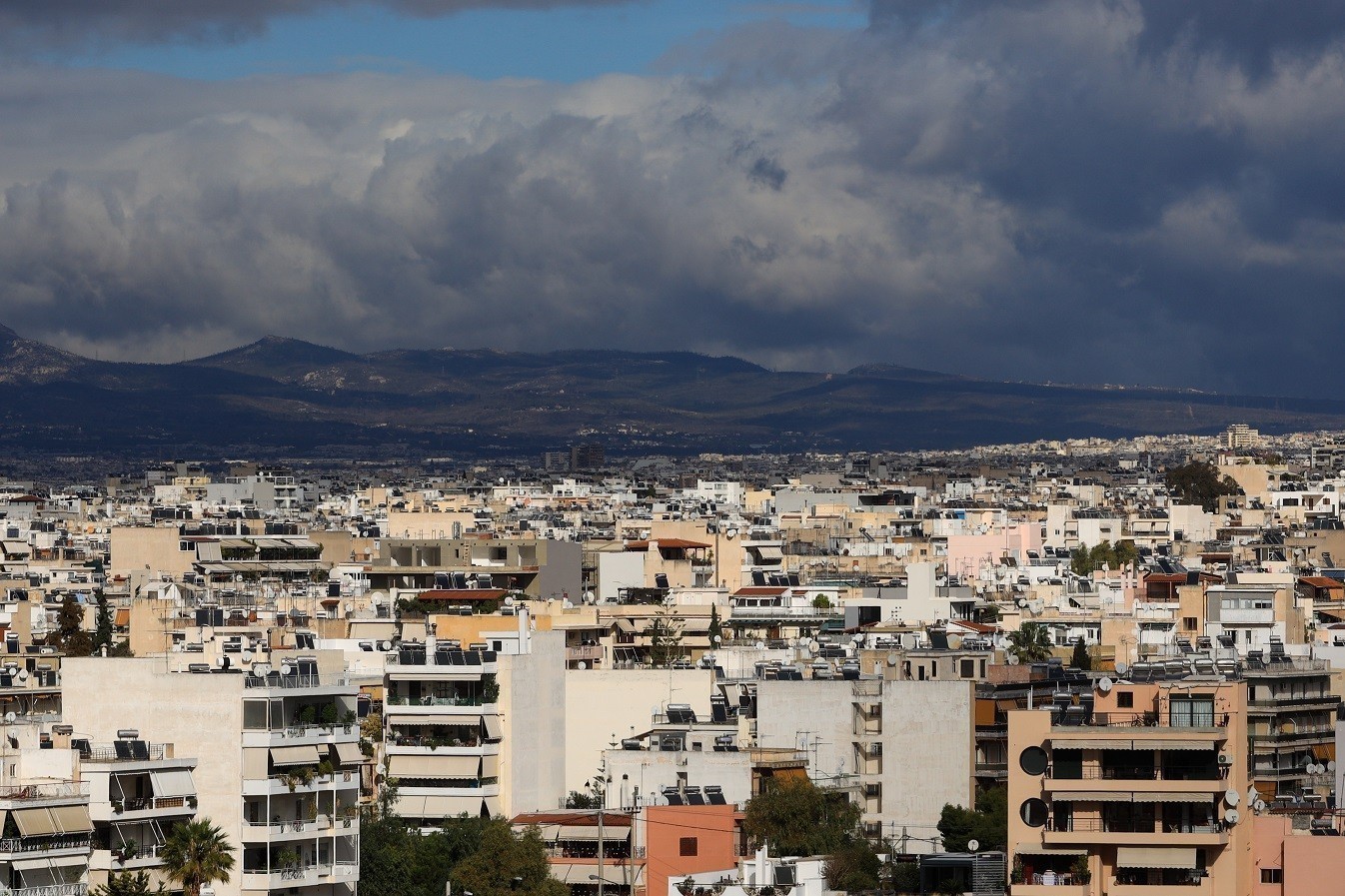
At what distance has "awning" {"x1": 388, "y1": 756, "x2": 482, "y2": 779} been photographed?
5500cm

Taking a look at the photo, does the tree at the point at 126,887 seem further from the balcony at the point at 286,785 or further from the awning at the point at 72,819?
the balcony at the point at 286,785

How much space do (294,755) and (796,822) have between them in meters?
7.96

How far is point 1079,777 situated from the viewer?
41.7 m

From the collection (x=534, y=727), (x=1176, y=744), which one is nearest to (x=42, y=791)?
(x=1176, y=744)

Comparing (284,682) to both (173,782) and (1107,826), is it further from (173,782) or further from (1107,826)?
(1107,826)

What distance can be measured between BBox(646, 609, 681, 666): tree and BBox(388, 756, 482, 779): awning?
1368cm

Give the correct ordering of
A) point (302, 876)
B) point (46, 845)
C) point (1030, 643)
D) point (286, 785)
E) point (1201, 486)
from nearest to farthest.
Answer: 1. point (46, 845)
2. point (302, 876)
3. point (286, 785)
4. point (1030, 643)
5. point (1201, 486)

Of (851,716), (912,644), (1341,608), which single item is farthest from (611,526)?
(851,716)

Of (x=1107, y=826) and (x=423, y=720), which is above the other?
(x=423, y=720)

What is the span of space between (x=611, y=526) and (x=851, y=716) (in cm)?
8169

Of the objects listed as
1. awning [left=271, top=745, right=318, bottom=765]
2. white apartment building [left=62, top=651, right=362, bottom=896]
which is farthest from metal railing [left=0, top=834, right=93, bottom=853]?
awning [left=271, top=745, right=318, bottom=765]

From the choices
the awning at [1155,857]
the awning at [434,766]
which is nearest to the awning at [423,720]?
the awning at [434,766]

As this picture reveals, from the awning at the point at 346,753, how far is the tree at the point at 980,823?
869 centimetres

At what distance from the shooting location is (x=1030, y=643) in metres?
72.2
